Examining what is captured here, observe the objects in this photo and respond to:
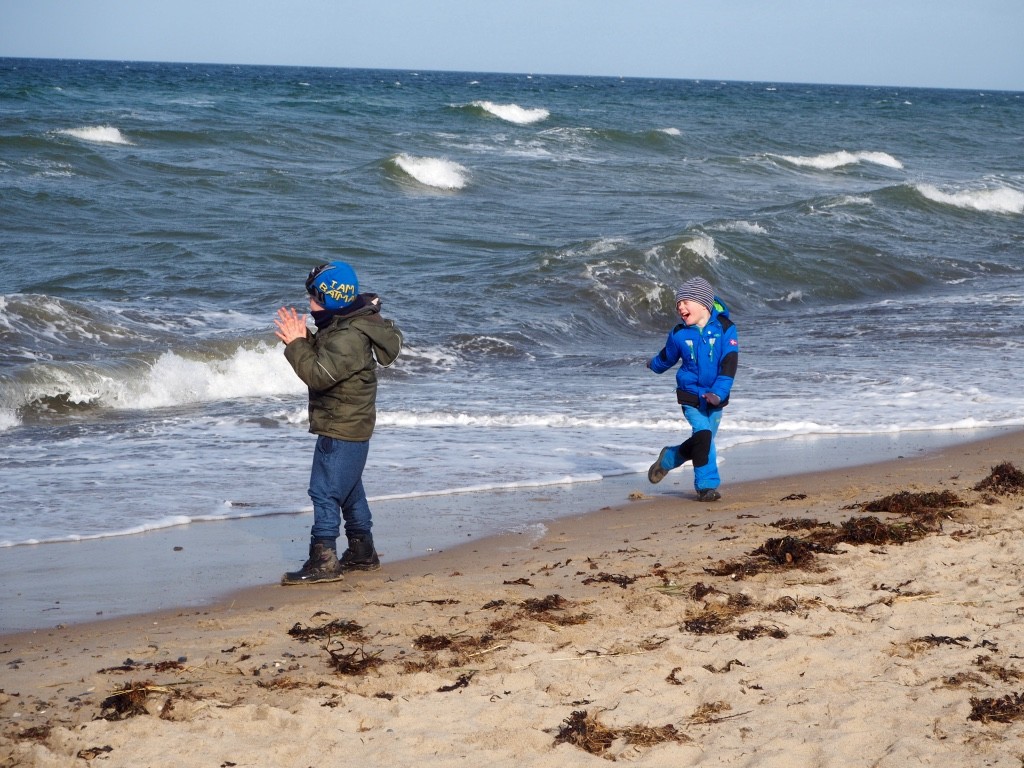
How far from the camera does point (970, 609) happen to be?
4.40m

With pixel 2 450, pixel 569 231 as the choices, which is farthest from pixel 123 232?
pixel 2 450

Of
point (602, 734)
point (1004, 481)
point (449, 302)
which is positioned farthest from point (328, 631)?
point (449, 302)

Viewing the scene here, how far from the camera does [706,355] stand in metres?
6.61

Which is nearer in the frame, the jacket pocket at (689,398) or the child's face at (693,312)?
the child's face at (693,312)

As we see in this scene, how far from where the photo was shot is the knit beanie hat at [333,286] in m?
5.08

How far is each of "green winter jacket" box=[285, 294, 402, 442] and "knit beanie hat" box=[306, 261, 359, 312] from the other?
0.07m

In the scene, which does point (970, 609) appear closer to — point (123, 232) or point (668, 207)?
point (123, 232)

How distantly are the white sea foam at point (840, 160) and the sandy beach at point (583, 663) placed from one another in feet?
96.3

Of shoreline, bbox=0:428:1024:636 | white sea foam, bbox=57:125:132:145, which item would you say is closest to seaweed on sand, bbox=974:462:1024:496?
shoreline, bbox=0:428:1024:636

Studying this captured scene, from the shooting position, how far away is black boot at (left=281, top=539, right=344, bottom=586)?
5.20 metres

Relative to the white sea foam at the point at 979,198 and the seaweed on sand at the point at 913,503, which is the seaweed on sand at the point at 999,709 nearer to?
the seaweed on sand at the point at 913,503

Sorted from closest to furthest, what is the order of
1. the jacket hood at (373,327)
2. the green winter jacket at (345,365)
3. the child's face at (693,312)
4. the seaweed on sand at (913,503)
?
1. the green winter jacket at (345,365)
2. the jacket hood at (373,327)
3. the seaweed on sand at (913,503)
4. the child's face at (693,312)

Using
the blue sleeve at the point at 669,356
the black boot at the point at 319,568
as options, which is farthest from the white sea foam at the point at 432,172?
the black boot at the point at 319,568

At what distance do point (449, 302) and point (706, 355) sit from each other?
7.30 metres
